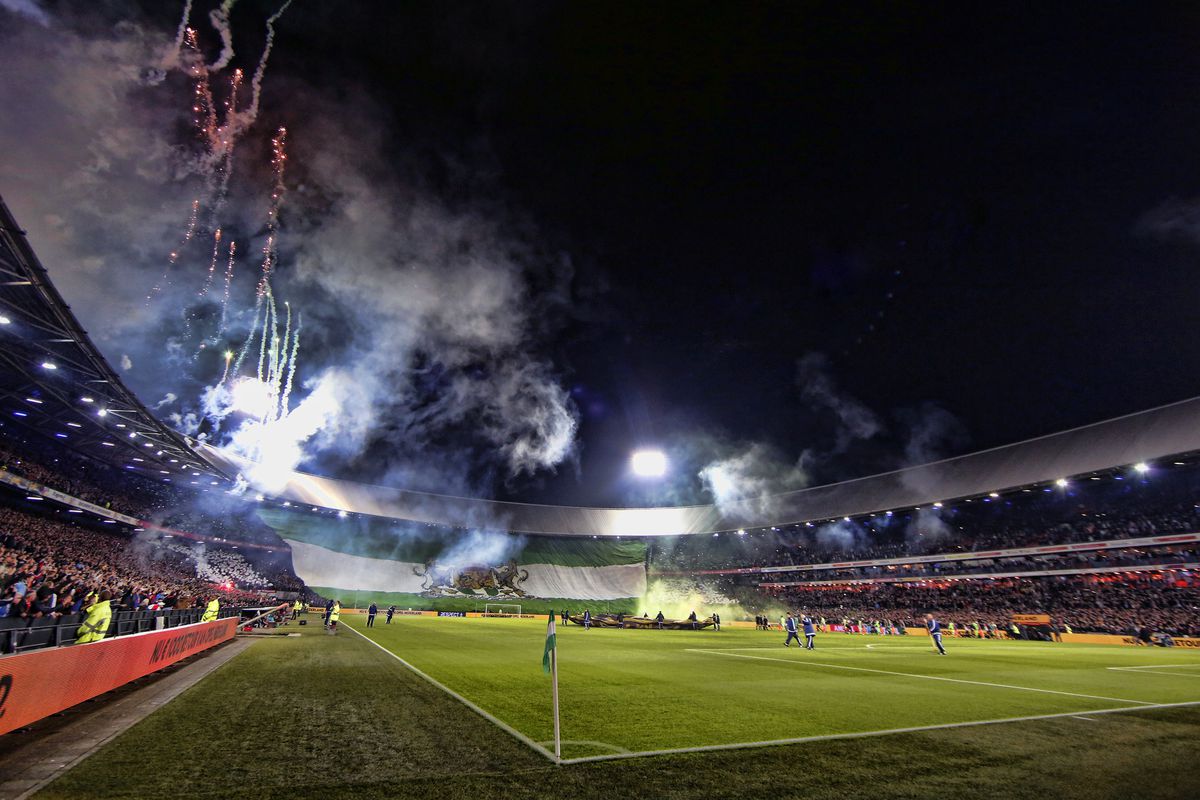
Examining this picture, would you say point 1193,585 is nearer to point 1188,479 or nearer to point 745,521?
point 1188,479

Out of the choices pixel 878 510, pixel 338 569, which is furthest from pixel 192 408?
pixel 878 510

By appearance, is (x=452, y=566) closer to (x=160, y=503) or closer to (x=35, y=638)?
(x=160, y=503)

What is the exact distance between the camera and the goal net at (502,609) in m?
62.1

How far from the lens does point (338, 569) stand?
59656 millimetres

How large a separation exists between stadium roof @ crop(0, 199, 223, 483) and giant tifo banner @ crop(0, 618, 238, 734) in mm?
11250

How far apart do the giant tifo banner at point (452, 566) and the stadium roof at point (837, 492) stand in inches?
84.9

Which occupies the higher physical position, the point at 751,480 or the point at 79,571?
the point at 751,480

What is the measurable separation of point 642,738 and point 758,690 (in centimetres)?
552

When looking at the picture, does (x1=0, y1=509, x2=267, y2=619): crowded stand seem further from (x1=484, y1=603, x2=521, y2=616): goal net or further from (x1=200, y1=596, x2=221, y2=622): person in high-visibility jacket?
(x1=484, y1=603, x2=521, y2=616): goal net

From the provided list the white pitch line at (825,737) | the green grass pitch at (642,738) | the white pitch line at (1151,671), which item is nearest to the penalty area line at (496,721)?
the green grass pitch at (642,738)

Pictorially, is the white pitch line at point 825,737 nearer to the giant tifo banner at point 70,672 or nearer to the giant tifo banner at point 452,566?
the giant tifo banner at point 70,672

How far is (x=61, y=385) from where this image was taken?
2523 cm

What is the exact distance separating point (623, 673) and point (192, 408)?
47.4 metres

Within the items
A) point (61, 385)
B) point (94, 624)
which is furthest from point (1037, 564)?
point (61, 385)
